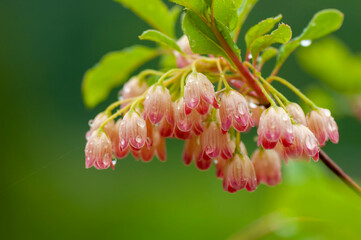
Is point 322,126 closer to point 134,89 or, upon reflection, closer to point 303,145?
point 303,145

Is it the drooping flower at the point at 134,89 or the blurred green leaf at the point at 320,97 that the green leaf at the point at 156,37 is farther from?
the blurred green leaf at the point at 320,97

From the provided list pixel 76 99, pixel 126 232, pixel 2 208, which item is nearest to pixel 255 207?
pixel 126 232

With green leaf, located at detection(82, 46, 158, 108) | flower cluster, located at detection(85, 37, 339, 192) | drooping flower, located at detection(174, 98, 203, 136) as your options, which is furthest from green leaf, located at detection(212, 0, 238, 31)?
green leaf, located at detection(82, 46, 158, 108)

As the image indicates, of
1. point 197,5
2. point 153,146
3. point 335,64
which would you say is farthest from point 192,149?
point 335,64

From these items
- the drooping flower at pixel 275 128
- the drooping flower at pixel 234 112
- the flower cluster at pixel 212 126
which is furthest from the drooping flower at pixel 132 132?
the drooping flower at pixel 275 128

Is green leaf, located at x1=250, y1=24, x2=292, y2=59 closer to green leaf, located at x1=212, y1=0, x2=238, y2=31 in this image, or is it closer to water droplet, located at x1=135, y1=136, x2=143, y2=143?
green leaf, located at x1=212, y1=0, x2=238, y2=31

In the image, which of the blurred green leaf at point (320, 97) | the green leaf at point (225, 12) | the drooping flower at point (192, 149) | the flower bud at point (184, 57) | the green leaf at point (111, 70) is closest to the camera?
the green leaf at point (225, 12)

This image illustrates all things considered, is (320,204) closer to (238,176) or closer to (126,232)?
(238,176)
